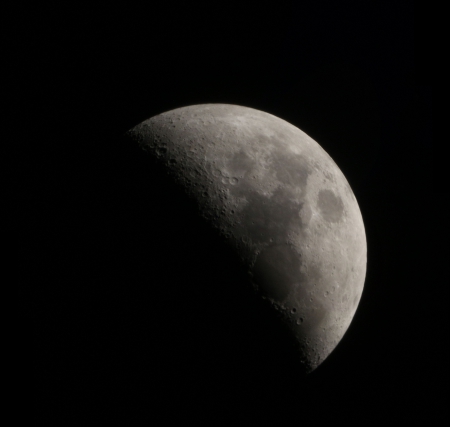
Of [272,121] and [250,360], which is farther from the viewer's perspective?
[272,121]

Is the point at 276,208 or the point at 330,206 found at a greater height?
the point at 330,206

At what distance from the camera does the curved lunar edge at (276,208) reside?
78.7 inches

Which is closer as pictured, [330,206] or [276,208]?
[276,208]

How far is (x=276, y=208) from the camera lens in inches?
80.0

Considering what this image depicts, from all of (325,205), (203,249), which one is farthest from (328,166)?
(203,249)

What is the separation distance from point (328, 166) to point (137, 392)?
5.53ft

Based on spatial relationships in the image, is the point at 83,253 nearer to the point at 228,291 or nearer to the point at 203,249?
the point at 203,249

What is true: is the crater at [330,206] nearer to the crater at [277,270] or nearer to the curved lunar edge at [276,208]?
the curved lunar edge at [276,208]

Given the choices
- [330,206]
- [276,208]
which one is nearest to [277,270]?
[276,208]

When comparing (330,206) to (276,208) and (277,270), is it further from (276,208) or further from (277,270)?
(277,270)

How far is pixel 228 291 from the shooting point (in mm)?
1960

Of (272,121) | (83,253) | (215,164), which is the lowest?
(83,253)

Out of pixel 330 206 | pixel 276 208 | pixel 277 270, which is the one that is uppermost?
pixel 330 206

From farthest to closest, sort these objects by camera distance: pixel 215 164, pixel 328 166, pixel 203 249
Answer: pixel 328 166 < pixel 215 164 < pixel 203 249
